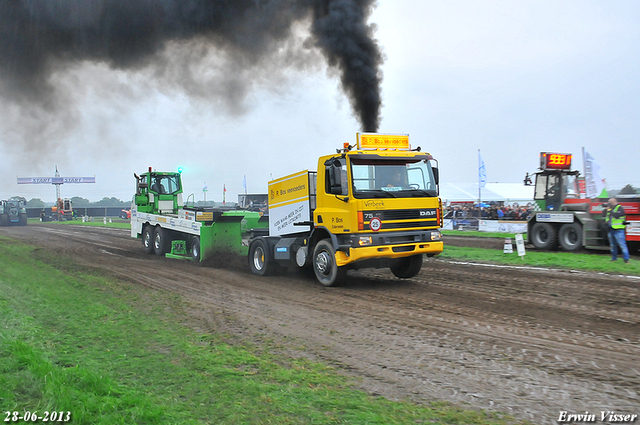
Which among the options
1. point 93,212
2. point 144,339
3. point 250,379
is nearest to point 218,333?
point 144,339

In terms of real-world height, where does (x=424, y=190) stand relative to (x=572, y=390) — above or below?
above

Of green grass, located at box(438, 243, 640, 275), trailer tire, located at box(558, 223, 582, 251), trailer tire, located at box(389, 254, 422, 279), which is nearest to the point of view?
trailer tire, located at box(389, 254, 422, 279)

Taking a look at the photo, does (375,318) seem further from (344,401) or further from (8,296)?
(8,296)

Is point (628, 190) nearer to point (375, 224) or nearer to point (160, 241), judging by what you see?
point (375, 224)

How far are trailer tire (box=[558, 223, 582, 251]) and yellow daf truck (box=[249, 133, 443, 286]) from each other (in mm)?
8196

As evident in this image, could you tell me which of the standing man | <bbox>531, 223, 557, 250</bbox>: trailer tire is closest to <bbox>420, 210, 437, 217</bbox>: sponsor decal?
the standing man

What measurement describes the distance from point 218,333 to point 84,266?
326 inches

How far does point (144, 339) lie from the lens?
5488mm

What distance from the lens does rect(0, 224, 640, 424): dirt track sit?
4.01 meters

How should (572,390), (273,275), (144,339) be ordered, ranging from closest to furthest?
(572,390) → (144,339) → (273,275)

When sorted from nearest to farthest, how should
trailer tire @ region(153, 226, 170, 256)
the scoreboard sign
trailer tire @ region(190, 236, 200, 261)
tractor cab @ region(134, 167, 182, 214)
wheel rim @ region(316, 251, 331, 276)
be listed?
wheel rim @ region(316, 251, 331, 276), trailer tire @ region(190, 236, 200, 261), trailer tire @ region(153, 226, 170, 256), the scoreboard sign, tractor cab @ region(134, 167, 182, 214)

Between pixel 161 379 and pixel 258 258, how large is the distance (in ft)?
24.7

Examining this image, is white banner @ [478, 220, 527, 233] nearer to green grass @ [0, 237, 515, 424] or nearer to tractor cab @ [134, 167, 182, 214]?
tractor cab @ [134, 167, 182, 214]

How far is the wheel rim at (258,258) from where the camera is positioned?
1150cm
